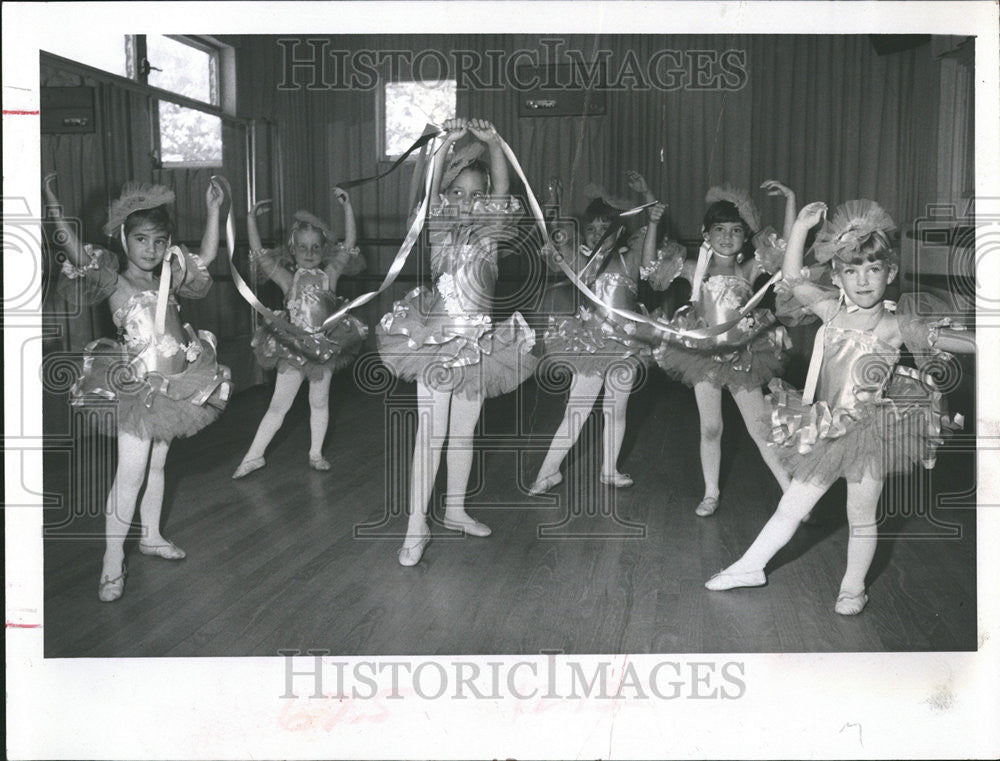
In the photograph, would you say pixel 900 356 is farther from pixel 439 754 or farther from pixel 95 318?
pixel 95 318

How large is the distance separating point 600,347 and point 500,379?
26 cm

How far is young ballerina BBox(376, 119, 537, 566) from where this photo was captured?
229 cm

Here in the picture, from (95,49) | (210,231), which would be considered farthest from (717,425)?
(95,49)

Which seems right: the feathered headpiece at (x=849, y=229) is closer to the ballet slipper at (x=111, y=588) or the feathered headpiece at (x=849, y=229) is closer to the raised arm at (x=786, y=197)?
the raised arm at (x=786, y=197)

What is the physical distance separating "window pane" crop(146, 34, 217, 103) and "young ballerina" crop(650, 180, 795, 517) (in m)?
1.10

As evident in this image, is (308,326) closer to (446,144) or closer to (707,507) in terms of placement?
(446,144)

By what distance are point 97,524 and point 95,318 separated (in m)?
0.45

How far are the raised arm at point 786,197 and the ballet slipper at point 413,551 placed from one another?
3.54 ft

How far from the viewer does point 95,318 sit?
210cm

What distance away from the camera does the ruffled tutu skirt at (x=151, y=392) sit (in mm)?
2094

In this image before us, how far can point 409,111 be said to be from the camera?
7.67 ft

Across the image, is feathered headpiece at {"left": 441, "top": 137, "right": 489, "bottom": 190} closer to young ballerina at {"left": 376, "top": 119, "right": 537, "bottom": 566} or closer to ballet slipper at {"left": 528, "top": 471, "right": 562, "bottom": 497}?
young ballerina at {"left": 376, "top": 119, "right": 537, "bottom": 566}

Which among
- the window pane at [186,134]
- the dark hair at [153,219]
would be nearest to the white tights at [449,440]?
the dark hair at [153,219]

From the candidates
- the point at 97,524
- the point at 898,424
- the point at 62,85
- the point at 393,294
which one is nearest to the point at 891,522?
the point at 898,424
